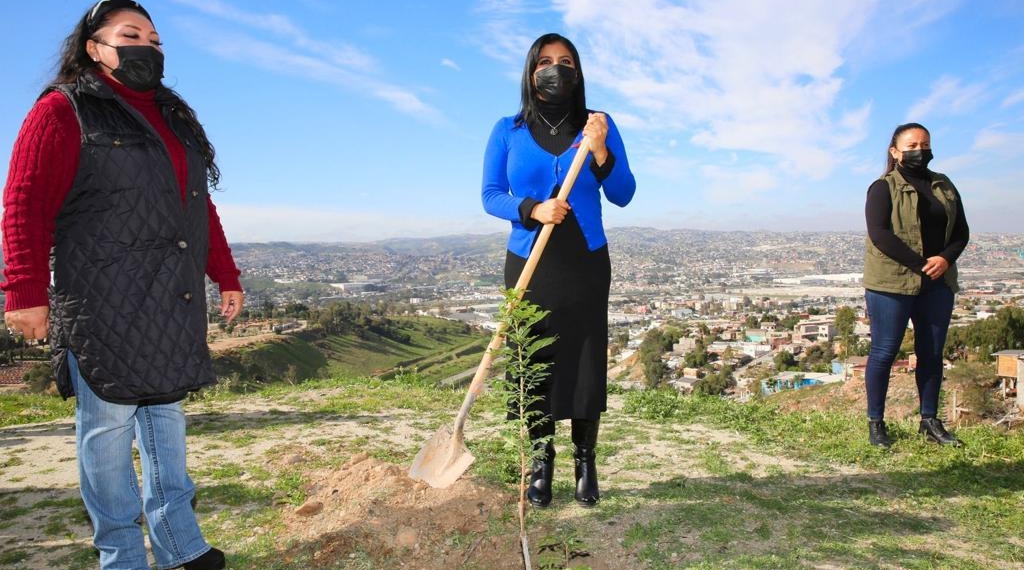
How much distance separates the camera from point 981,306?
3519 centimetres

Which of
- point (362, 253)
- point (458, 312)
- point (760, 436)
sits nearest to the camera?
point (760, 436)

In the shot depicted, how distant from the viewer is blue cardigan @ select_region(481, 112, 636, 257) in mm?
2953

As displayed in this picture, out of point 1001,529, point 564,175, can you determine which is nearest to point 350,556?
point 564,175

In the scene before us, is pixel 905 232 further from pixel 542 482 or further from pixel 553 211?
pixel 542 482

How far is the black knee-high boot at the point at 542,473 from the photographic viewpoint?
3119 millimetres

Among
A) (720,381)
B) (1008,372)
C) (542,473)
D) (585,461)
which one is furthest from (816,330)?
(542,473)

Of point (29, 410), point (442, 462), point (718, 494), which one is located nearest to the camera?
point (442, 462)

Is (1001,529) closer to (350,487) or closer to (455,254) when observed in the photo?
(350,487)

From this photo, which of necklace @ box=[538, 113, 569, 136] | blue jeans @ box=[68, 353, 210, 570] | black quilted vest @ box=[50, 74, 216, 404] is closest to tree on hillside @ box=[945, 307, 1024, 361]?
necklace @ box=[538, 113, 569, 136]

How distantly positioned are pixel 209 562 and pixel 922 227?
4.64m

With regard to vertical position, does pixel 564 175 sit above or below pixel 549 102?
below

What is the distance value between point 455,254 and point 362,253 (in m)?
24.0

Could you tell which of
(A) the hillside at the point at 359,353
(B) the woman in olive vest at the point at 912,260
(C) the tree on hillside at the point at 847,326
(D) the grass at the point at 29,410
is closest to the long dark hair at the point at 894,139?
(B) the woman in olive vest at the point at 912,260

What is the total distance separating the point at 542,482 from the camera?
124 inches
